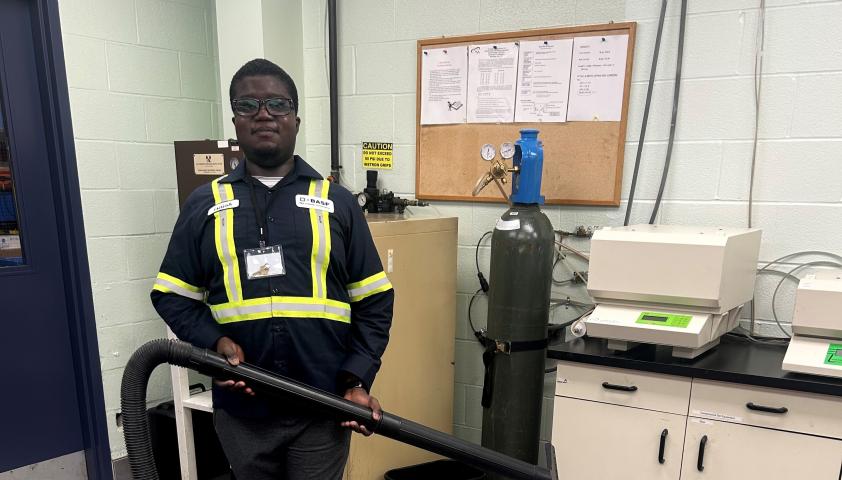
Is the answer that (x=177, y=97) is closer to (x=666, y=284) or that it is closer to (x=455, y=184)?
(x=455, y=184)

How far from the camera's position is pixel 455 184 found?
208cm

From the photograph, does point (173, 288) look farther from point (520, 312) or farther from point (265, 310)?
point (520, 312)

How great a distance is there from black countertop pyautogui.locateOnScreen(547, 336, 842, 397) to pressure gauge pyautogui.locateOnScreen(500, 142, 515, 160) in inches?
30.8

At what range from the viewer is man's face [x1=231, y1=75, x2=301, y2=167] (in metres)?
1.08

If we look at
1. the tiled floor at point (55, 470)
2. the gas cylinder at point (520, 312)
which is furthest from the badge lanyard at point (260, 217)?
the tiled floor at point (55, 470)

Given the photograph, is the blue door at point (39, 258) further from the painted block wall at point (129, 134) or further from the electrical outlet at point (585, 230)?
the electrical outlet at point (585, 230)

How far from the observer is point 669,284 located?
1377mm

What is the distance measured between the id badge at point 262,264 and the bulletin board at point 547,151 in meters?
1.14

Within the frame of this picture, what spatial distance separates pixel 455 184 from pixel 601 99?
67 cm

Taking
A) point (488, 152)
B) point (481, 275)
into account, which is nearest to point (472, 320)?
point (481, 275)

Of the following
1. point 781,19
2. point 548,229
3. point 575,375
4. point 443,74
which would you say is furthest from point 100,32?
point 781,19

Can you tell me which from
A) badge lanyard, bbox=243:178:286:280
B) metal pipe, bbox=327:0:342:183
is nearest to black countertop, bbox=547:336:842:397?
badge lanyard, bbox=243:178:286:280

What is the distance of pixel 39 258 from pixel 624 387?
2214 mm

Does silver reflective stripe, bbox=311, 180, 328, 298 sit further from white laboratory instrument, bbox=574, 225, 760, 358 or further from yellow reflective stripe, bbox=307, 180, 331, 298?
white laboratory instrument, bbox=574, 225, 760, 358
